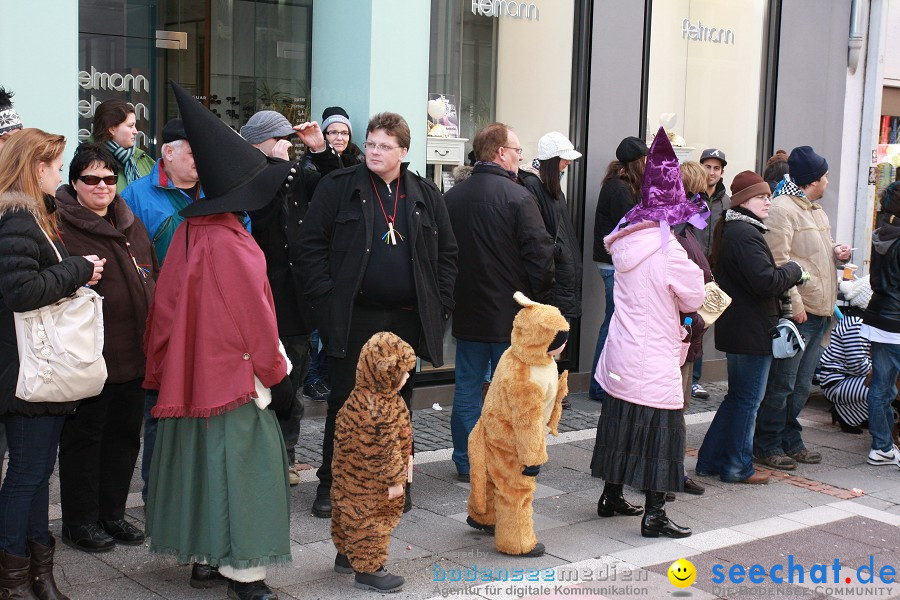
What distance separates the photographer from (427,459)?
7.54m

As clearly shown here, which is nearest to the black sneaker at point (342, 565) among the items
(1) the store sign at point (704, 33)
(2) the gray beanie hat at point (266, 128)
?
(2) the gray beanie hat at point (266, 128)

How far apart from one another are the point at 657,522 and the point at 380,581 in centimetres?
183

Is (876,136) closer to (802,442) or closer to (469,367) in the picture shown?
(802,442)

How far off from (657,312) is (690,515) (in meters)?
1.40

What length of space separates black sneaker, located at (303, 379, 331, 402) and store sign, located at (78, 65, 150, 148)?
7.59ft

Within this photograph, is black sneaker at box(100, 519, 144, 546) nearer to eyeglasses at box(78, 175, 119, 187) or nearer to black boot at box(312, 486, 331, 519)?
black boot at box(312, 486, 331, 519)

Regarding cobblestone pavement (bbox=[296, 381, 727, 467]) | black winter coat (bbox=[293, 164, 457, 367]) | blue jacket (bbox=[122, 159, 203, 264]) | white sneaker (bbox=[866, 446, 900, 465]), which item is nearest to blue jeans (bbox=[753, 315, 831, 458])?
white sneaker (bbox=[866, 446, 900, 465])

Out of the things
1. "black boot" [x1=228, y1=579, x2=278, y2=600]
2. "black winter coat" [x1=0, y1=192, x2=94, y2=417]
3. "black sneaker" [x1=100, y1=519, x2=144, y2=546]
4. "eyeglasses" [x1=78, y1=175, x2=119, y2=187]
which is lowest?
"black sneaker" [x1=100, y1=519, x2=144, y2=546]

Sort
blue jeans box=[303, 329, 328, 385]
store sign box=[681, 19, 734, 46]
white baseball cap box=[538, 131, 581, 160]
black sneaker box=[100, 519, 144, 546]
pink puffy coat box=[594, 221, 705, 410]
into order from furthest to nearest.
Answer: store sign box=[681, 19, 734, 46] < blue jeans box=[303, 329, 328, 385] < white baseball cap box=[538, 131, 581, 160] < pink puffy coat box=[594, 221, 705, 410] < black sneaker box=[100, 519, 144, 546]

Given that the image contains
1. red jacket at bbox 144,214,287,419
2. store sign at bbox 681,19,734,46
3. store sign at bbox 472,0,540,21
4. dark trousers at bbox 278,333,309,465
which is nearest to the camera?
red jacket at bbox 144,214,287,419

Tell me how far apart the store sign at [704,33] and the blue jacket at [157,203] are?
6639 mm

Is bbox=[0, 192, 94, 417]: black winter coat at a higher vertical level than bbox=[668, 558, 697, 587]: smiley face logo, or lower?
Result: higher

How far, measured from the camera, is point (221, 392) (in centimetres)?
461

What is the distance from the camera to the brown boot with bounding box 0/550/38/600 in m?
4.66
